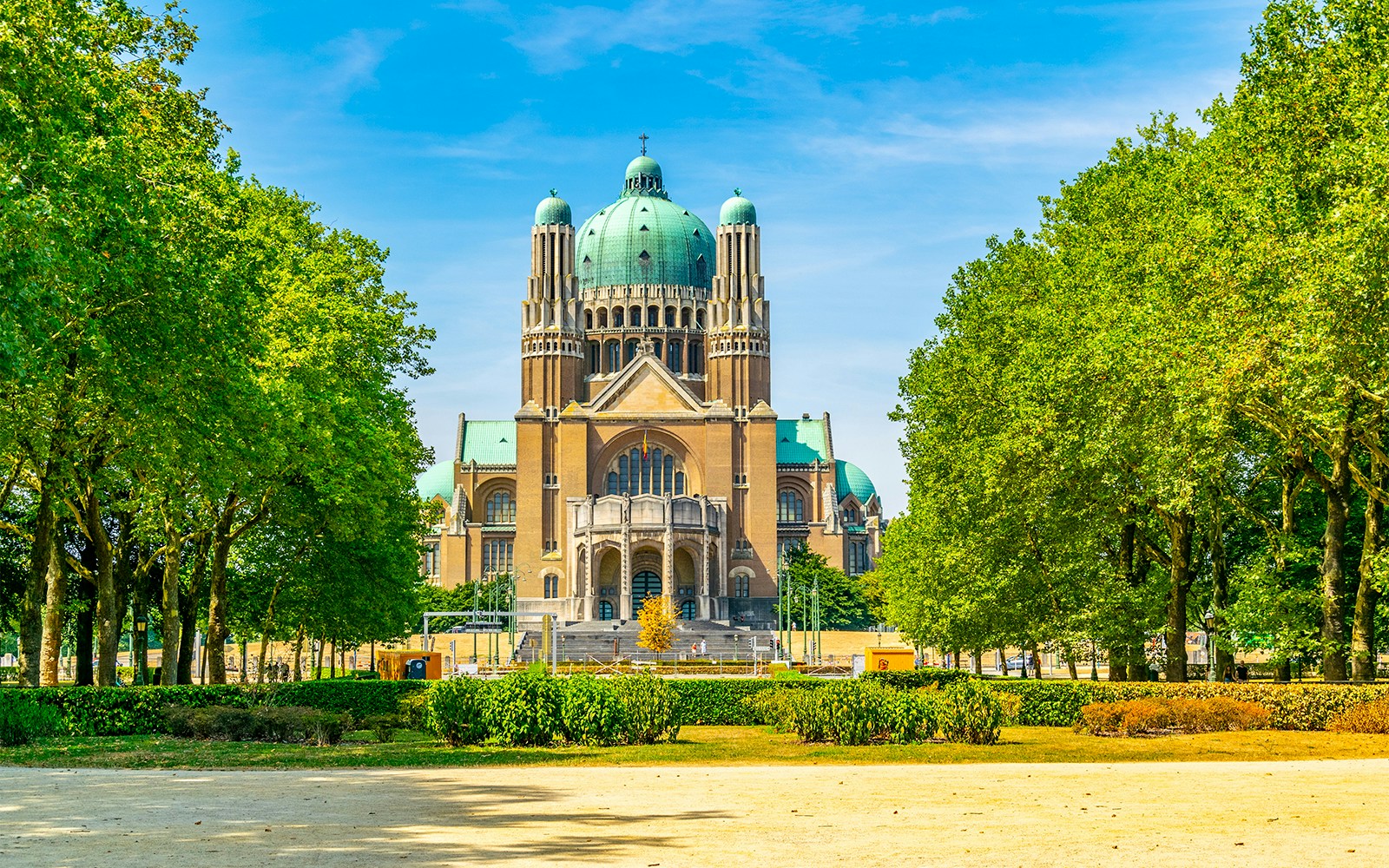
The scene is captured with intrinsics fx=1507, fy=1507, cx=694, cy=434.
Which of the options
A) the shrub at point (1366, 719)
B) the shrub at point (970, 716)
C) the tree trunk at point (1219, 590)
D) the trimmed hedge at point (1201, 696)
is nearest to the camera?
the shrub at point (970, 716)

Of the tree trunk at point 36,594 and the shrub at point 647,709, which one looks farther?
the tree trunk at point 36,594

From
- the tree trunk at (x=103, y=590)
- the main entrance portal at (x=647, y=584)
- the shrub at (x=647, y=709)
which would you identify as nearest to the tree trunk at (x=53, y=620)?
the tree trunk at (x=103, y=590)

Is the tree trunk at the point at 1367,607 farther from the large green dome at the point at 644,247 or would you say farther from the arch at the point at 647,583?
the large green dome at the point at 644,247

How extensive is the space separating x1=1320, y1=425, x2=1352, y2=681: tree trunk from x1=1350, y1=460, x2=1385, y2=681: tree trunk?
0.29 metres

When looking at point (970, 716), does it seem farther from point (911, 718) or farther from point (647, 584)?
point (647, 584)

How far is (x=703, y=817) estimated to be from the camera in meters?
14.0

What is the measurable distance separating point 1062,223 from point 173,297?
22368 mm

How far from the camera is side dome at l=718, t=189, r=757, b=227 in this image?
10819 cm

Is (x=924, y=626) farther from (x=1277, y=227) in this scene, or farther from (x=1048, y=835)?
(x=1048, y=835)

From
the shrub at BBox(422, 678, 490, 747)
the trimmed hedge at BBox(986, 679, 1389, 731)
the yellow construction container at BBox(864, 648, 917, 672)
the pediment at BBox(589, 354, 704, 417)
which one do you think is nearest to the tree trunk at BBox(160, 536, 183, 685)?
the shrub at BBox(422, 678, 490, 747)

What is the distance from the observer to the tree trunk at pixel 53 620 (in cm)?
2884

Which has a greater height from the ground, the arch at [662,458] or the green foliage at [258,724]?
the arch at [662,458]

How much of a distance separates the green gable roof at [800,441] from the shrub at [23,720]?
296 feet

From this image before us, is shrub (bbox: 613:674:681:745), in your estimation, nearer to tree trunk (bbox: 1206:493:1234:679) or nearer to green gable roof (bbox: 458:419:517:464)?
tree trunk (bbox: 1206:493:1234:679)
